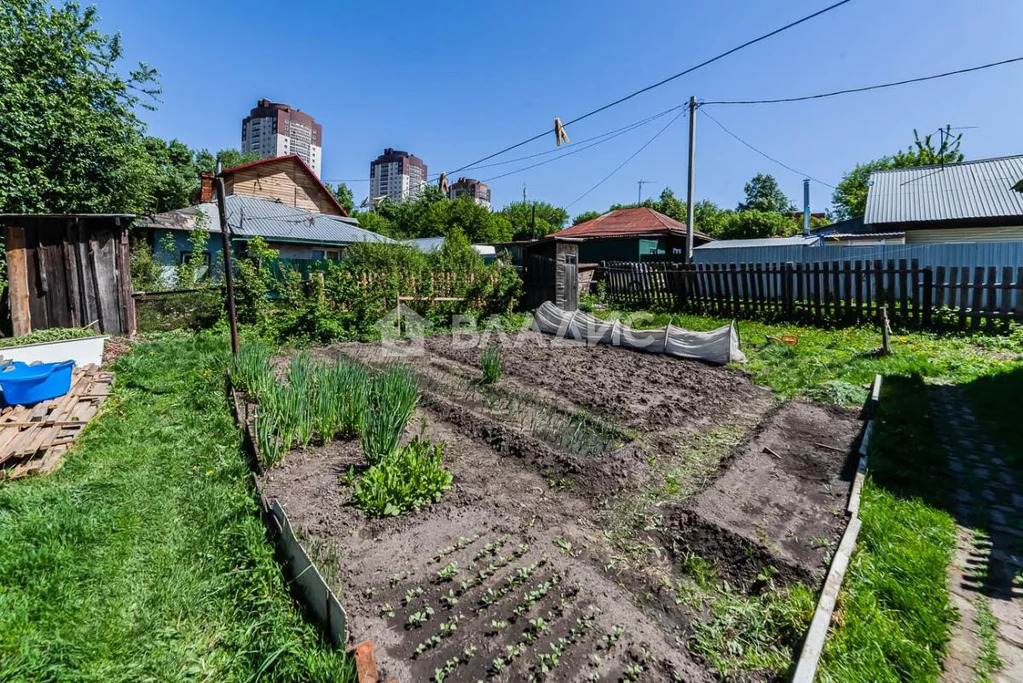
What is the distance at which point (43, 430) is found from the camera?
13.0 feet

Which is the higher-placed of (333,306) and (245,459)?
(333,306)

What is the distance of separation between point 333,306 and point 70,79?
1068cm

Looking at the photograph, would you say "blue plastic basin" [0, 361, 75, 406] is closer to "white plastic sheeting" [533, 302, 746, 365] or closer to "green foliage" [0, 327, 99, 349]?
"green foliage" [0, 327, 99, 349]

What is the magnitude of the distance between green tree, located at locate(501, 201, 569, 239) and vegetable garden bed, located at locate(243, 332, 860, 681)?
33.7 metres

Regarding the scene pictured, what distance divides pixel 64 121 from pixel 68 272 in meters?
6.43

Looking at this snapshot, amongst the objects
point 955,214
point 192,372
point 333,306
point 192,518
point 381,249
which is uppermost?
point 955,214

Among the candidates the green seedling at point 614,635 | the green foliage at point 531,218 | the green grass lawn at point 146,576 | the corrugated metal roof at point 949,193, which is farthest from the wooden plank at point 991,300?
the green foliage at point 531,218

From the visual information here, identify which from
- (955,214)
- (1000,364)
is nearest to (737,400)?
(1000,364)

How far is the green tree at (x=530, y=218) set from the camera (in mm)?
41344

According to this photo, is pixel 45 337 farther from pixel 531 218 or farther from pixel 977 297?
pixel 531 218

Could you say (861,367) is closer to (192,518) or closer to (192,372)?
(192,518)

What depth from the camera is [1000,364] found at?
6262 millimetres

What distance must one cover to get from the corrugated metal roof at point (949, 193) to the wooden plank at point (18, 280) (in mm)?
23324

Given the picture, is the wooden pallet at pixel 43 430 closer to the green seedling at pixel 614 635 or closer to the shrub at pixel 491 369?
the shrub at pixel 491 369
